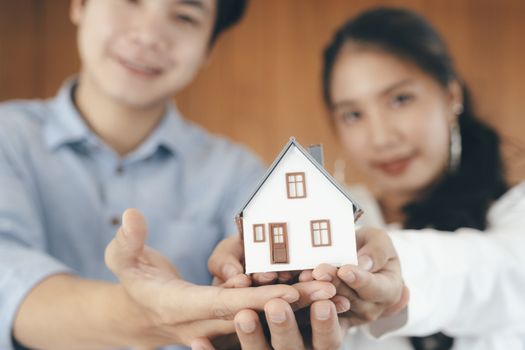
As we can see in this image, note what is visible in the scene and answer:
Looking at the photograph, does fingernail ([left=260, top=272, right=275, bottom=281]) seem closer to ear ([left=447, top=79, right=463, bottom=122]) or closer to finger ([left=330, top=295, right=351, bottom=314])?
finger ([left=330, top=295, right=351, bottom=314])

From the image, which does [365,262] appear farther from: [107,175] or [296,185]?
[107,175]

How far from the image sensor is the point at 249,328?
568mm

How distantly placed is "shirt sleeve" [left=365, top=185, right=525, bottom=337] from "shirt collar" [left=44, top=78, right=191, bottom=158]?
0.58 metres

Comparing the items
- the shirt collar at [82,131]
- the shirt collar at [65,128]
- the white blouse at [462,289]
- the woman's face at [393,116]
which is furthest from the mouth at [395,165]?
the shirt collar at [65,128]

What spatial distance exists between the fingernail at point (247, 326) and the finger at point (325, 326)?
63 millimetres

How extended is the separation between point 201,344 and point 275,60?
174 cm

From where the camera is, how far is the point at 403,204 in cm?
134

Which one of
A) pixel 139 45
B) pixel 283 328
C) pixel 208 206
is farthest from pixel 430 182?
pixel 283 328

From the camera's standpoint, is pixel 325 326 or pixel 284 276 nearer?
pixel 325 326

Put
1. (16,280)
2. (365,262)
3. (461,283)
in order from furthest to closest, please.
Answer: (461,283)
(16,280)
(365,262)

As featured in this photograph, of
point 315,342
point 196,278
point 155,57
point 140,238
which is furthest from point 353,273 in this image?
point 155,57

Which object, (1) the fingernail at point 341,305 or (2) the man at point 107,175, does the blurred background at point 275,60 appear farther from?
(1) the fingernail at point 341,305

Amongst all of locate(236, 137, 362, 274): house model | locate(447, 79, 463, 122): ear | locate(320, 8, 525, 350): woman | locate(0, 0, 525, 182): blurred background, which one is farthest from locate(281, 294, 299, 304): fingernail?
locate(0, 0, 525, 182): blurred background

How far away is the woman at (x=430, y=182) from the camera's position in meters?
0.92
